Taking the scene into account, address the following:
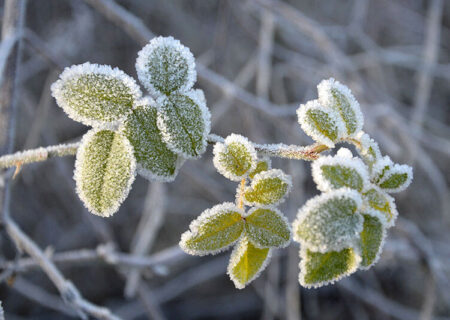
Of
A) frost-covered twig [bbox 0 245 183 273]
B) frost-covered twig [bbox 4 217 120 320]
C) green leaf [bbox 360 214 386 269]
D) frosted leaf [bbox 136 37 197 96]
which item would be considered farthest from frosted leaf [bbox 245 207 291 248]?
frost-covered twig [bbox 0 245 183 273]

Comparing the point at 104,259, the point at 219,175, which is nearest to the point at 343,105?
the point at 104,259

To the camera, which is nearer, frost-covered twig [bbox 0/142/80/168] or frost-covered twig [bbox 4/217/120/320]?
frost-covered twig [bbox 0/142/80/168]

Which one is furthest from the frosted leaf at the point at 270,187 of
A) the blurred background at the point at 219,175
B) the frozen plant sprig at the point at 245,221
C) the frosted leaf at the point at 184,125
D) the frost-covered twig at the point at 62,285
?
the blurred background at the point at 219,175

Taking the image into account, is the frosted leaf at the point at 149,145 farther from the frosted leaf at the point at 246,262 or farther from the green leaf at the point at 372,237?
the green leaf at the point at 372,237

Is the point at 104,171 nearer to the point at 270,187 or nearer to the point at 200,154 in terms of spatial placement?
the point at 200,154

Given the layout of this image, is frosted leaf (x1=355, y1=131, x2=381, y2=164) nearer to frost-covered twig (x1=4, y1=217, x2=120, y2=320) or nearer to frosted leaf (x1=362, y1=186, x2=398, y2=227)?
frosted leaf (x1=362, y1=186, x2=398, y2=227)

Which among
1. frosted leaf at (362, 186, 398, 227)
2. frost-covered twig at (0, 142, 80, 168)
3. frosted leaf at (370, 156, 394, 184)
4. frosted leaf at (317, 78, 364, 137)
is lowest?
frosted leaf at (362, 186, 398, 227)

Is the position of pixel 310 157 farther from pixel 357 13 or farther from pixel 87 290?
pixel 87 290
